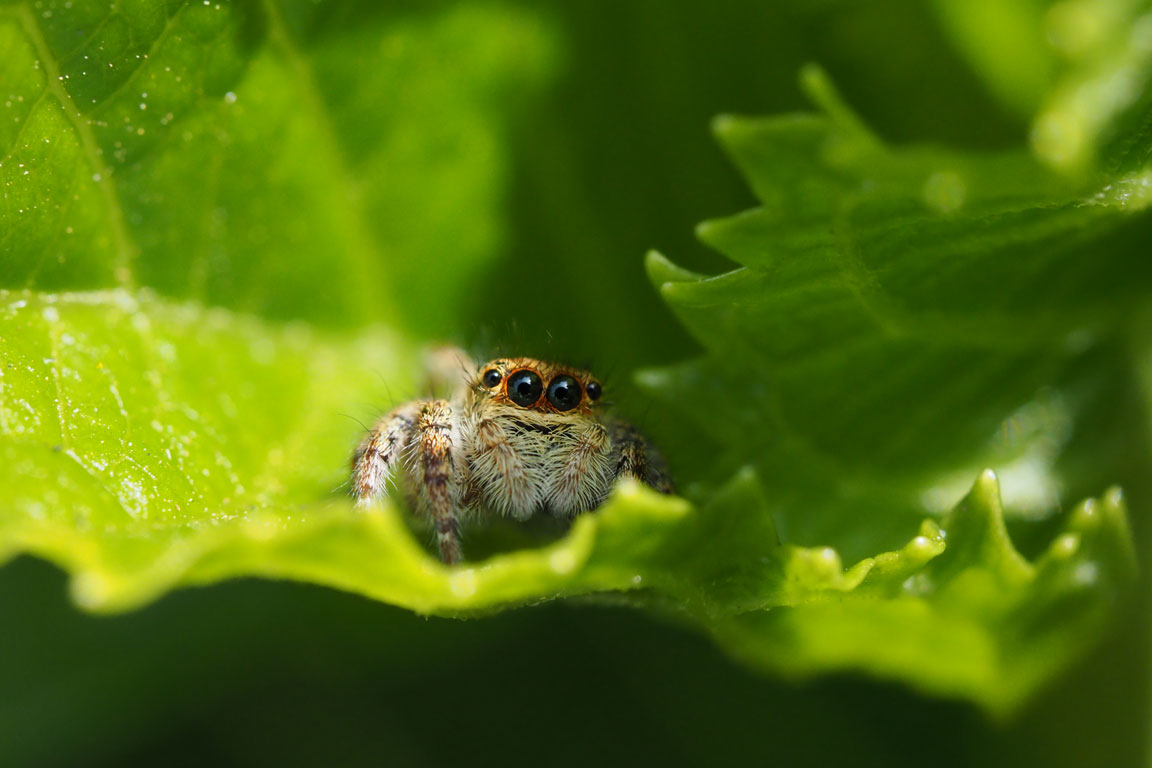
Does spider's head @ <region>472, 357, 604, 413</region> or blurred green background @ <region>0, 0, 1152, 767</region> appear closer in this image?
spider's head @ <region>472, 357, 604, 413</region>

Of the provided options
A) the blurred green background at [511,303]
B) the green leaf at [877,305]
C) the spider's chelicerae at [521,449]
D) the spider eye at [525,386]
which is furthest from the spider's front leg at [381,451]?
the green leaf at [877,305]

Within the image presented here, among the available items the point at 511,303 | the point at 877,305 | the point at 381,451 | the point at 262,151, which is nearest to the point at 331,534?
the point at 381,451

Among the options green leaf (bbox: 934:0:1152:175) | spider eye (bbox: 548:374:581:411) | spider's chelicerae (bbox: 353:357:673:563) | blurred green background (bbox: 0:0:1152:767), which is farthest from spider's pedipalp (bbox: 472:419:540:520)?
green leaf (bbox: 934:0:1152:175)

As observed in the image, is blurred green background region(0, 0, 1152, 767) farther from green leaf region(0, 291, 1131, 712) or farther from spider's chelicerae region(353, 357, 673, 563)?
spider's chelicerae region(353, 357, 673, 563)

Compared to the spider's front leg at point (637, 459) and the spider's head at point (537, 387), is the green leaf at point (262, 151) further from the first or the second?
the spider's front leg at point (637, 459)

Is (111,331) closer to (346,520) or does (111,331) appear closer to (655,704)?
(346,520)

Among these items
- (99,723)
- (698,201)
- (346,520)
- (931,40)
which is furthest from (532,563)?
(99,723)

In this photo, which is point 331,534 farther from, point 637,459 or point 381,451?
point 637,459
